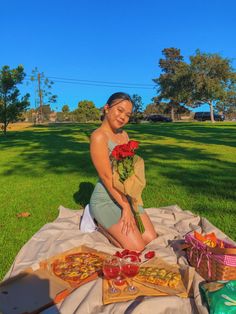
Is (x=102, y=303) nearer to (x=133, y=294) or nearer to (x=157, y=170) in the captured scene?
(x=133, y=294)

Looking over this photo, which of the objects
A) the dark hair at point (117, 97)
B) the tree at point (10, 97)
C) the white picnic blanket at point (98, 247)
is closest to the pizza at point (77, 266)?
the white picnic blanket at point (98, 247)

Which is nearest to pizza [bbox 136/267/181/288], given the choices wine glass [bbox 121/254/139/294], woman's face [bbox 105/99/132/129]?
wine glass [bbox 121/254/139/294]

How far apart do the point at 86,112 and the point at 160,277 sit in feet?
215

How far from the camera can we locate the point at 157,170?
9.55m

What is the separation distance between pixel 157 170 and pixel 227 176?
193 cm

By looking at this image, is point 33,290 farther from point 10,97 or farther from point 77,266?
point 10,97

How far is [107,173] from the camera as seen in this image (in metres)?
4.21

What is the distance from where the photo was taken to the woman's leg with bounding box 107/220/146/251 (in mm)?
4121

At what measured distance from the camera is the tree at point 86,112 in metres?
66.9

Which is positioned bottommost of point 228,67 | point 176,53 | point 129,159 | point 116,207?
point 116,207

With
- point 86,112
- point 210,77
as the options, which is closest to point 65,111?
point 86,112

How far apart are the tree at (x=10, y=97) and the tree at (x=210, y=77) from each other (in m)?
26.9

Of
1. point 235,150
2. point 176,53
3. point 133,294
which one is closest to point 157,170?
point 235,150

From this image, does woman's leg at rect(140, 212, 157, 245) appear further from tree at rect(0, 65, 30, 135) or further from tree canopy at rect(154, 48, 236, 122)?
tree canopy at rect(154, 48, 236, 122)
